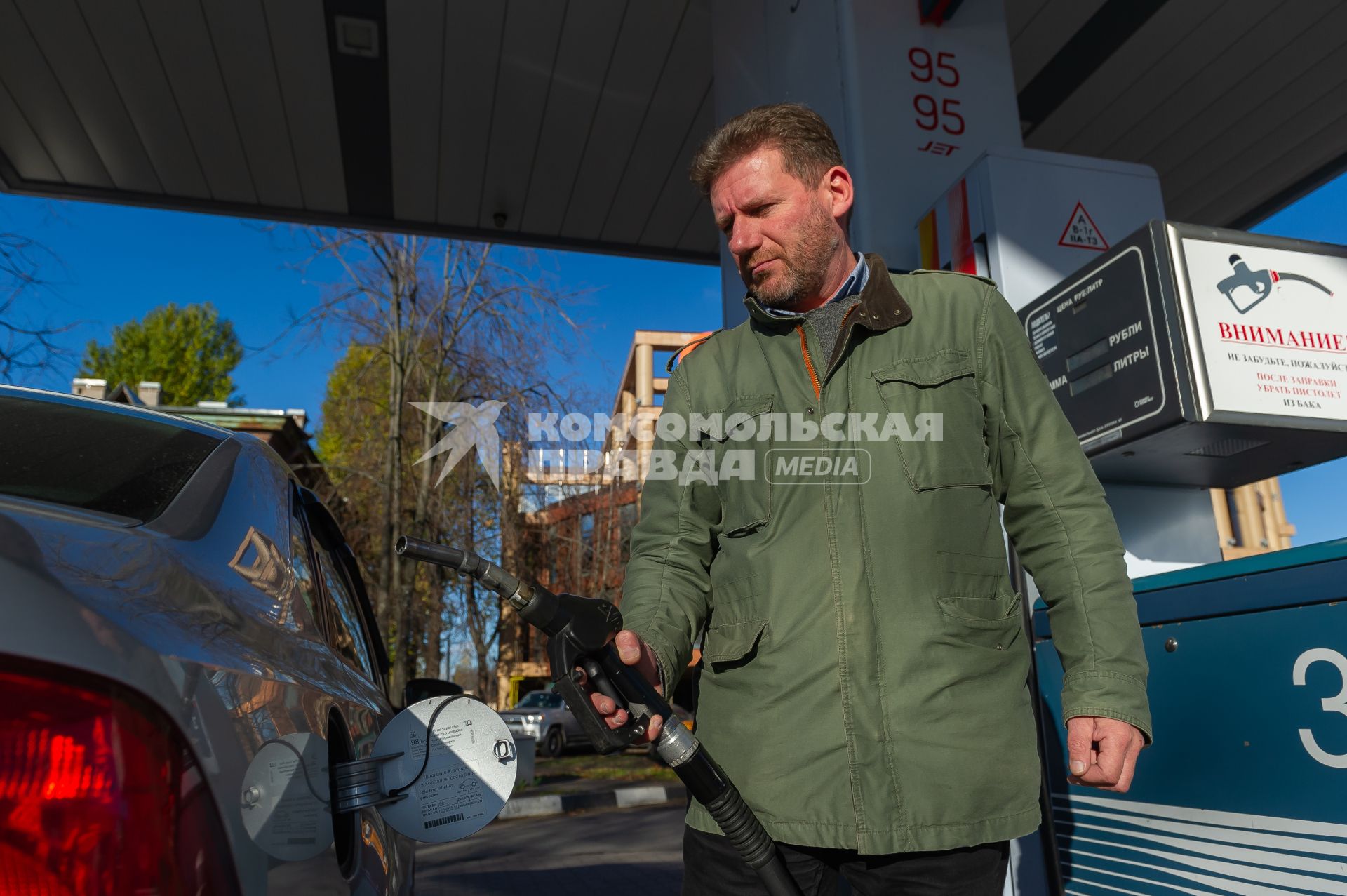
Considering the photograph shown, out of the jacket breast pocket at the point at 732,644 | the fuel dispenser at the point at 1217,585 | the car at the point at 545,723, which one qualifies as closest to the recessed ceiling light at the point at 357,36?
the fuel dispenser at the point at 1217,585

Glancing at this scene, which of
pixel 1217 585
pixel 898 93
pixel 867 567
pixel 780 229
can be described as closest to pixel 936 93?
pixel 898 93

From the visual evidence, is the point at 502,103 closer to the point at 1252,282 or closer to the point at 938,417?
the point at 1252,282

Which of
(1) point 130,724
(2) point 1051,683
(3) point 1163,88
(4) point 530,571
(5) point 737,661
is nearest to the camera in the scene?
(1) point 130,724

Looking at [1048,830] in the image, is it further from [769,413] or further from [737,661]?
[769,413]

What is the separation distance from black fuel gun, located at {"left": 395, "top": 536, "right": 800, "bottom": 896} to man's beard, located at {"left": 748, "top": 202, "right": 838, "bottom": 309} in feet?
2.57

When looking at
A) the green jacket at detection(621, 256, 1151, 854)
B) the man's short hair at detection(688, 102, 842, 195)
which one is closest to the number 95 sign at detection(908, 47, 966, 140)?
the man's short hair at detection(688, 102, 842, 195)

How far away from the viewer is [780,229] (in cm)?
192

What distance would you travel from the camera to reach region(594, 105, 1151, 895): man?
1528 mm

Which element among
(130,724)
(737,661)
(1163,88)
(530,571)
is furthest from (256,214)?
(530,571)

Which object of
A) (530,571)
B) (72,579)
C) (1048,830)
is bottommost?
(1048,830)

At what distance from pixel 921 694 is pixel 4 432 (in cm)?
154

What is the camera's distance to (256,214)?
7.64 metres

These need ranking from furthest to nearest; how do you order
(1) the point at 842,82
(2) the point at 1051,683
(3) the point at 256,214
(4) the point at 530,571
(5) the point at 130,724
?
(4) the point at 530,571
(3) the point at 256,214
(1) the point at 842,82
(2) the point at 1051,683
(5) the point at 130,724
